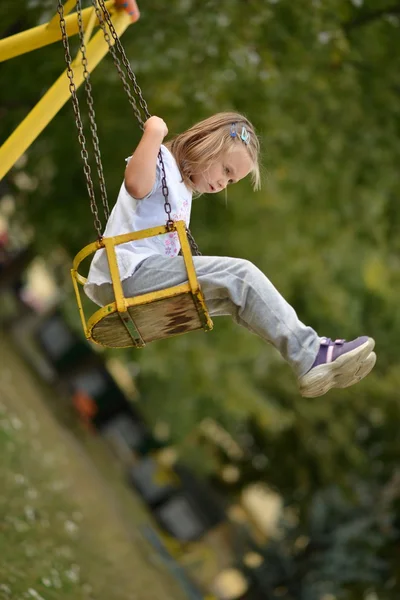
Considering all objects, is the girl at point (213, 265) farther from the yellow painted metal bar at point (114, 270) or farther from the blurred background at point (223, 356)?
the blurred background at point (223, 356)

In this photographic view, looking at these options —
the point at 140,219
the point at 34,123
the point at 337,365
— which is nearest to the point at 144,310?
the point at 140,219

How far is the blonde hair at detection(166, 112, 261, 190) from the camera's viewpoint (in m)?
4.15

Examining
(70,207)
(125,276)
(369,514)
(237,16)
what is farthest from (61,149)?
(369,514)

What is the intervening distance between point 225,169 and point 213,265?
46 centimetres

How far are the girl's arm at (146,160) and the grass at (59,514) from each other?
8.97 feet

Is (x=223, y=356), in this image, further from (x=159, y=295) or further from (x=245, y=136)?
(x=159, y=295)

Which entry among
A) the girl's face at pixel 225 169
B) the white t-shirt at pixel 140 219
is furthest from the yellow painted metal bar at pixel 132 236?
the girl's face at pixel 225 169

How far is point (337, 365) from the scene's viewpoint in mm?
4012

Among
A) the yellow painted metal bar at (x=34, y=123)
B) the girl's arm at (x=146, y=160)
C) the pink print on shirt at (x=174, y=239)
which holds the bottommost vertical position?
the pink print on shirt at (x=174, y=239)

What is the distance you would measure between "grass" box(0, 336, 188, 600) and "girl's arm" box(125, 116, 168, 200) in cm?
273

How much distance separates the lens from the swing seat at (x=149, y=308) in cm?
388

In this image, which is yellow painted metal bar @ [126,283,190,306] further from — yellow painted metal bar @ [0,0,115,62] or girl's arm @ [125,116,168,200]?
yellow painted metal bar @ [0,0,115,62]

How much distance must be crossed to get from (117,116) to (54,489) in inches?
186

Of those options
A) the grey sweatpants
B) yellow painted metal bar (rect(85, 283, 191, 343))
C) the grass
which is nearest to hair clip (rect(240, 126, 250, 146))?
the grey sweatpants
